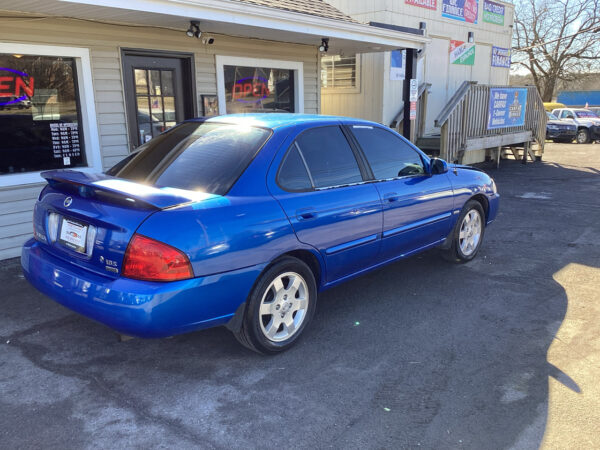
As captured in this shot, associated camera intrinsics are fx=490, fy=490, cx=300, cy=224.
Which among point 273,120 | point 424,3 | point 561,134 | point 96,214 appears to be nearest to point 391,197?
point 273,120

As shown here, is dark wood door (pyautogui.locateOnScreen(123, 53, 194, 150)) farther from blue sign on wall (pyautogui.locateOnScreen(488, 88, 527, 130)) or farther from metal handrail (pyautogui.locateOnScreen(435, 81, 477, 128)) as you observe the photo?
blue sign on wall (pyautogui.locateOnScreen(488, 88, 527, 130))

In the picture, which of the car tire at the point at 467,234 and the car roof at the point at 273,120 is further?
the car tire at the point at 467,234

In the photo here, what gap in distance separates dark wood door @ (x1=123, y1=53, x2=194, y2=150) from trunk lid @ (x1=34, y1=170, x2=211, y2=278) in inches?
136

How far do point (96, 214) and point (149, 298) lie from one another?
64 cm

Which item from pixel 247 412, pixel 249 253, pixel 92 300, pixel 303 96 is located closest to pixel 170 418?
pixel 247 412

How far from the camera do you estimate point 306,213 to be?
3408 mm

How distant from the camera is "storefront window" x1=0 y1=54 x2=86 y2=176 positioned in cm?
549

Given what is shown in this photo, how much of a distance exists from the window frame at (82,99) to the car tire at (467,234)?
4422 millimetres

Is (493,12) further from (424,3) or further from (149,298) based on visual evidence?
(149,298)

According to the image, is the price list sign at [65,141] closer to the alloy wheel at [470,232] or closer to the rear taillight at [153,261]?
the rear taillight at [153,261]

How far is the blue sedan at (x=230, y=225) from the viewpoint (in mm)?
2768

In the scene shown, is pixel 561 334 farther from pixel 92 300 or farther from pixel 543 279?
pixel 92 300

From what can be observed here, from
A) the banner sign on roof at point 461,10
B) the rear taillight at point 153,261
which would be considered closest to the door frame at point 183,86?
the rear taillight at point 153,261

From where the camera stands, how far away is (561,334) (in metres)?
3.76
